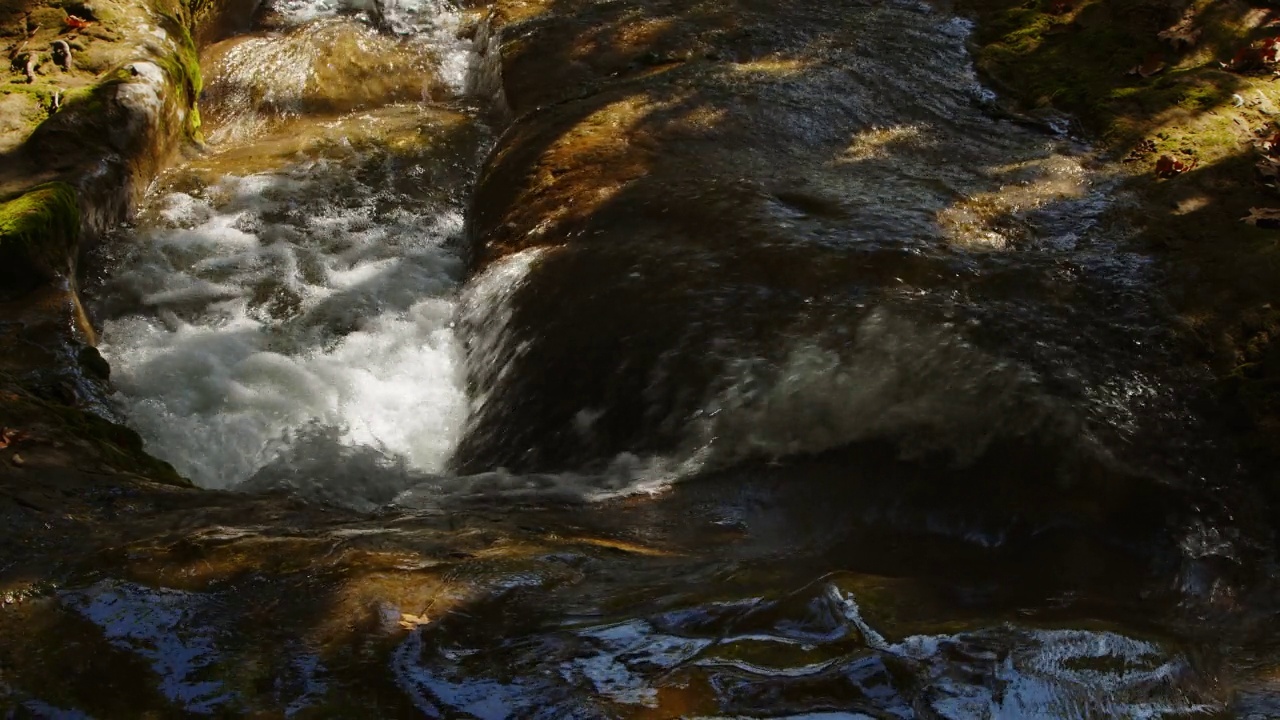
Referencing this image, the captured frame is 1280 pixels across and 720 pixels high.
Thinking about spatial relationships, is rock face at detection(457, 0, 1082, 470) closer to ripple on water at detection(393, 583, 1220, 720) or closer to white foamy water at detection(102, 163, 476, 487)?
white foamy water at detection(102, 163, 476, 487)

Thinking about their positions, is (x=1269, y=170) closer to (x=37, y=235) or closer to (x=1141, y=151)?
(x=1141, y=151)

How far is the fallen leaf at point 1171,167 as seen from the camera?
573cm

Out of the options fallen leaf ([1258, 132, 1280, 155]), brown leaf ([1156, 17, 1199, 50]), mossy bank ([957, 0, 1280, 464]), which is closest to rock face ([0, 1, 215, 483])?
mossy bank ([957, 0, 1280, 464])

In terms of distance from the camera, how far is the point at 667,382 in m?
4.79

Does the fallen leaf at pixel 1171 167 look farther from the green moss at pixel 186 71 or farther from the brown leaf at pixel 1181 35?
the green moss at pixel 186 71

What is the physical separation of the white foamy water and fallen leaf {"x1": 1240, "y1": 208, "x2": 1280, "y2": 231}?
442 centimetres

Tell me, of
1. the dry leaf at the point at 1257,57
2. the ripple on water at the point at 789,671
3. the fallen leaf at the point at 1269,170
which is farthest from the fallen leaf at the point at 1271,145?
the ripple on water at the point at 789,671

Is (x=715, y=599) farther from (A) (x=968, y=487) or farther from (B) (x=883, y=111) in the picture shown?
(B) (x=883, y=111)

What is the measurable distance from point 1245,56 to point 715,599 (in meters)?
6.27

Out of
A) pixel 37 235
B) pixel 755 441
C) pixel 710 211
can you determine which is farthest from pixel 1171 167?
pixel 37 235

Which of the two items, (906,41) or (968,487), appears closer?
(968,487)

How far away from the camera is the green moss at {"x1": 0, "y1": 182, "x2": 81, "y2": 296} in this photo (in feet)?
18.2

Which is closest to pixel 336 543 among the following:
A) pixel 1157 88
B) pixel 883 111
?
pixel 883 111

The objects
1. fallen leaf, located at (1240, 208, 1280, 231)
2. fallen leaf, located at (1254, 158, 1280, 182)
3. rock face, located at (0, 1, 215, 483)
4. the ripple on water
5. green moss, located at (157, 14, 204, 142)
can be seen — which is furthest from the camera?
green moss, located at (157, 14, 204, 142)
